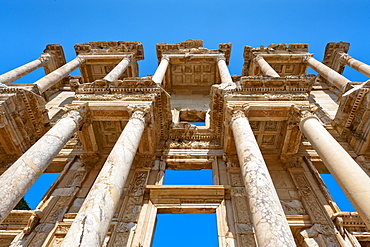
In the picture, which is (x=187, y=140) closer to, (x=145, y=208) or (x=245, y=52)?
(x=145, y=208)

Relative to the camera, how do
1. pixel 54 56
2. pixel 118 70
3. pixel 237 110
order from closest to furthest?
pixel 237 110 → pixel 118 70 → pixel 54 56

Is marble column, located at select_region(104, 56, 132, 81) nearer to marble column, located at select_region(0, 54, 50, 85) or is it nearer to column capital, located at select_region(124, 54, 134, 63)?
column capital, located at select_region(124, 54, 134, 63)

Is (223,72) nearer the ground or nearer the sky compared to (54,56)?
nearer the ground

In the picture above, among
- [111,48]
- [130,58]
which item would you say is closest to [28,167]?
[130,58]

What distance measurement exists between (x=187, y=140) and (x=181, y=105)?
6009 mm

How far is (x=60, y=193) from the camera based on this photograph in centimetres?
1000

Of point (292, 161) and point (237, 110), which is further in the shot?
point (292, 161)

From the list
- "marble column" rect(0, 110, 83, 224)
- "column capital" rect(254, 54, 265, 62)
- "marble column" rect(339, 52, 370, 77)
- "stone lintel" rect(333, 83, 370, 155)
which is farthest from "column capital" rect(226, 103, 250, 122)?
"column capital" rect(254, 54, 265, 62)

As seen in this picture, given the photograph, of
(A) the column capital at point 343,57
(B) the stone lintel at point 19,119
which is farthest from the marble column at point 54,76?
(A) the column capital at point 343,57

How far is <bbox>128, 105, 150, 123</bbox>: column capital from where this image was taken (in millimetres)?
9430

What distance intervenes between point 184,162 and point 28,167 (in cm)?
675

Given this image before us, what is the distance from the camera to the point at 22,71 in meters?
15.0

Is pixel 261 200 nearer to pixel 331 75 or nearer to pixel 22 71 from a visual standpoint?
pixel 331 75

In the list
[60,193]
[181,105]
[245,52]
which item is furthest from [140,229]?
[245,52]
